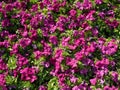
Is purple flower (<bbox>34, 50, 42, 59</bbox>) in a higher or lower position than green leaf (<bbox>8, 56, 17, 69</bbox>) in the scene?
higher

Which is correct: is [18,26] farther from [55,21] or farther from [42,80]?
[42,80]

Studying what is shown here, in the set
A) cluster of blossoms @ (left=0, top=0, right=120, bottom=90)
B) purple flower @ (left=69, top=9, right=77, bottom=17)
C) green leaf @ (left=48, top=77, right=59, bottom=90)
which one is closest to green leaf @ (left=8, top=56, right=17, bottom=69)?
cluster of blossoms @ (left=0, top=0, right=120, bottom=90)

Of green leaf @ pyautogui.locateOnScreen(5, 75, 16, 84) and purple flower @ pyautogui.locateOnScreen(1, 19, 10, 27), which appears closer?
green leaf @ pyautogui.locateOnScreen(5, 75, 16, 84)

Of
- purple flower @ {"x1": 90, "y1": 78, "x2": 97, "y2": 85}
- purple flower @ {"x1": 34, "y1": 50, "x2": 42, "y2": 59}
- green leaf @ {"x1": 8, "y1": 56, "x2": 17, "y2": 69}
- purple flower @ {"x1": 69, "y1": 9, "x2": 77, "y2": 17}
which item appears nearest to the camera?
purple flower @ {"x1": 90, "y1": 78, "x2": 97, "y2": 85}

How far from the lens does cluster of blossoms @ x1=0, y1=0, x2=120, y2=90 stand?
6.62 m


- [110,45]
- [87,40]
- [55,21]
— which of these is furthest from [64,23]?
[110,45]

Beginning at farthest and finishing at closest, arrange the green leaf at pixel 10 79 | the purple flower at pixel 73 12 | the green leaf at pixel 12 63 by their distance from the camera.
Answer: the purple flower at pixel 73 12 < the green leaf at pixel 12 63 < the green leaf at pixel 10 79

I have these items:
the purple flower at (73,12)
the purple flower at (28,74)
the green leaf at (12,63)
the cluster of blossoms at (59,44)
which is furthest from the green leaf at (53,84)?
the purple flower at (73,12)

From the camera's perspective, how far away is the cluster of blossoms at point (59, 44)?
21.7ft

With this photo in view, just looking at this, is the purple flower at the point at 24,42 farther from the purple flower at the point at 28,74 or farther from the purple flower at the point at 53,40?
the purple flower at the point at 28,74

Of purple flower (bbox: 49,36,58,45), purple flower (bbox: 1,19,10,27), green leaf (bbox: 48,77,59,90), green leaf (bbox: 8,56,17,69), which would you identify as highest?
purple flower (bbox: 1,19,10,27)

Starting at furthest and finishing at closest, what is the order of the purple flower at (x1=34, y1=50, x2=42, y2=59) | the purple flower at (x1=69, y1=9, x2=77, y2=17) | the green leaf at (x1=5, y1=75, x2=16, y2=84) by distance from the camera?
the purple flower at (x1=69, y1=9, x2=77, y2=17)
the purple flower at (x1=34, y1=50, x2=42, y2=59)
the green leaf at (x1=5, y1=75, x2=16, y2=84)

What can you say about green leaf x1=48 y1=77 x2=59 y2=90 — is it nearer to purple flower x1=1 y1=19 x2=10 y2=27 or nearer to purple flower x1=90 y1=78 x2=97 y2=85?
purple flower x1=90 y1=78 x2=97 y2=85

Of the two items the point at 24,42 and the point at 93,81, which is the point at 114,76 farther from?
the point at 24,42
